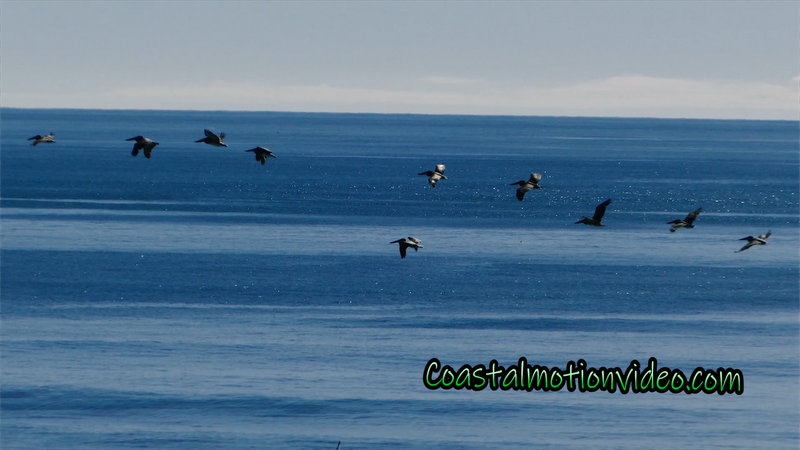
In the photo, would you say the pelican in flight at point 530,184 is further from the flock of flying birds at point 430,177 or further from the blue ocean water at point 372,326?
the blue ocean water at point 372,326

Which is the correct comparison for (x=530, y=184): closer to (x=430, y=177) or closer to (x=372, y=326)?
(x=430, y=177)

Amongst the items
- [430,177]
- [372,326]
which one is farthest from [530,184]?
[372,326]

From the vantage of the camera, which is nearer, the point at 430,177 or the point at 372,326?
the point at 430,177

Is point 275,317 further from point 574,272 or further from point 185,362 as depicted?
point 574,272

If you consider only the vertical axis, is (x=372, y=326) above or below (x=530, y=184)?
below

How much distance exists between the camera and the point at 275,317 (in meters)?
94.6

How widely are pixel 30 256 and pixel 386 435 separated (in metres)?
62.5

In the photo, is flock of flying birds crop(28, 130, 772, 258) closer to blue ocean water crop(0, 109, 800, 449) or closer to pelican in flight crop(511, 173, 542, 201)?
pelican in flight crop(511, 173, 542, 201)

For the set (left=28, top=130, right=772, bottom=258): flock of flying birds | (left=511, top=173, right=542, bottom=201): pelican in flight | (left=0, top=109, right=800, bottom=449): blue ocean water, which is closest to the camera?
(left=28, top=130, right=772, bottom=258): flock of flying birds

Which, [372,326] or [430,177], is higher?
[430,177]

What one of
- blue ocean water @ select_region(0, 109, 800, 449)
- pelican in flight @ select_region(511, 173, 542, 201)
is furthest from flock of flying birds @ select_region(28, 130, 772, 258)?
blue ocean water @ select_region(0, 109, 800, 449)

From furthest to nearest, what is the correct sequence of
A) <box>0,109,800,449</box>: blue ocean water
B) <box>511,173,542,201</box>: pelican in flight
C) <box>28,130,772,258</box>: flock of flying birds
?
<box>0,109,800,449</box>: blue ocean water, <box>511,173,542,201</box>: pelican in flight, <box>28,130,772,258</box>: flock of flying birds

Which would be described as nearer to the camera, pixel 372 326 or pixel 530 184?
pixel 530 184

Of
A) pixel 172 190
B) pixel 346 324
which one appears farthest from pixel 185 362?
pixel 172 190
